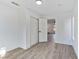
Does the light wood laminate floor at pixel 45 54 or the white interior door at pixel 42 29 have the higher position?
the white interior door at pixel 42 29

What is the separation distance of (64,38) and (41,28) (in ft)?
6.58

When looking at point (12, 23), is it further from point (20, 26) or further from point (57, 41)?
point (57, 41)

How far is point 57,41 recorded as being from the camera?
6672mm

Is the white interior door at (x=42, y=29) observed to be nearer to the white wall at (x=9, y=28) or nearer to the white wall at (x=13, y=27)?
the white wall at (x=13, y=27)

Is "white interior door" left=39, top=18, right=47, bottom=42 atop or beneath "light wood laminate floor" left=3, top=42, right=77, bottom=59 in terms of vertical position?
atop

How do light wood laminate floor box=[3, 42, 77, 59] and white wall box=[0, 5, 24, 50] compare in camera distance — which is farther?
white wall box=[0, 5, 24, 50]

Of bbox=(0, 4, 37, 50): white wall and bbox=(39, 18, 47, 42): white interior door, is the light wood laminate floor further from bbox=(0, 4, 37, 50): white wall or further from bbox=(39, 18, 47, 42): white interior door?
bbox=(39, 18, 47, 42): white interior door

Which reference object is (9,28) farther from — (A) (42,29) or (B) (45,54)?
(A) (42,29)

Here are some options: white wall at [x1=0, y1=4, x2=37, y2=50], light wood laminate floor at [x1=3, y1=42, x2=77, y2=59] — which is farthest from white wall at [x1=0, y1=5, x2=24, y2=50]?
light wood laminate floor at [x1=3, y1=42, x2=77, y2=59]

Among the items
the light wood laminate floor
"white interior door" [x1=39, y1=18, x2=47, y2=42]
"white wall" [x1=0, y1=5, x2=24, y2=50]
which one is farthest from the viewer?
"white interior door" [x1=39, y1=18, x2=47, y2=42]

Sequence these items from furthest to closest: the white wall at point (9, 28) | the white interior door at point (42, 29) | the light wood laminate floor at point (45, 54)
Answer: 1. the white interior door at point (42, 29)
2. the white wall at point (9, 28)
3. the light wood laminate floor at point (45, 54)

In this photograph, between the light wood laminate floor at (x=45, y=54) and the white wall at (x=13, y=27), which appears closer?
the light wood laminate floor at (x=45, y=54)

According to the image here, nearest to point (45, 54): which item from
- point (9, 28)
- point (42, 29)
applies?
point (9, 28)

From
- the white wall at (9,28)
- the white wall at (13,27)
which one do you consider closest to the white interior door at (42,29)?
the white wall at (13,27)
